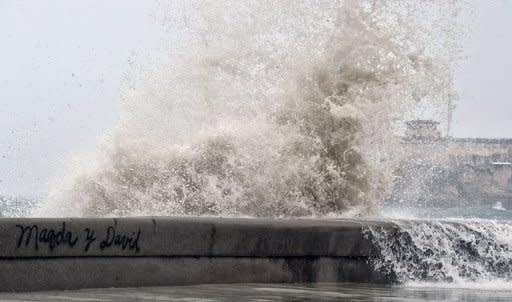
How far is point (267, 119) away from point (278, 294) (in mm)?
5449

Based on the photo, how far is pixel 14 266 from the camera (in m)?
7.37

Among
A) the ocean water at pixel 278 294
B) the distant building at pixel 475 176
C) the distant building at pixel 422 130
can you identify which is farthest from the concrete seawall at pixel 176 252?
the distant building at pixel 475 176

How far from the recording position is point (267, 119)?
1309 cm

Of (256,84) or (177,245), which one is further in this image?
(256,84)

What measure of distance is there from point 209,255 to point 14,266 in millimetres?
1589

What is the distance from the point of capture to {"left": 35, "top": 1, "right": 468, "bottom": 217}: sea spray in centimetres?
1208

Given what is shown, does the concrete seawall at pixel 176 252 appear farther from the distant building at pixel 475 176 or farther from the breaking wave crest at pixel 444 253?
the distant building at pixel 475 176

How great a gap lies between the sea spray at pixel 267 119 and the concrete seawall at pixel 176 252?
2.94 m

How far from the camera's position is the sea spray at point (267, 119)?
12078 mm

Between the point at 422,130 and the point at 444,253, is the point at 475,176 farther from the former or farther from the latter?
the point at 444,253

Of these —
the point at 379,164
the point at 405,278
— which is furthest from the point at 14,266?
the point at 379,164

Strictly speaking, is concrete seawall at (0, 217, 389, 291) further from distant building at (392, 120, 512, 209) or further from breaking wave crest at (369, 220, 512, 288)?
distant building at (392, 120, 512, 209)

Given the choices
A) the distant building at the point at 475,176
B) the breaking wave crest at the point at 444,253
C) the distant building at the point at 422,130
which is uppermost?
the distant building at the point at 422,130

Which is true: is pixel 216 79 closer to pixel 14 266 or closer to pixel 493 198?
pixel 14 266
